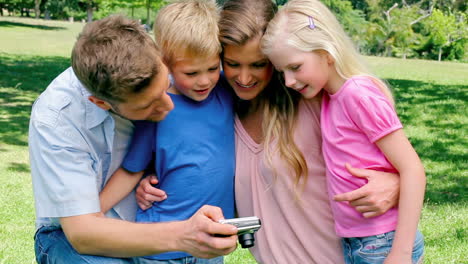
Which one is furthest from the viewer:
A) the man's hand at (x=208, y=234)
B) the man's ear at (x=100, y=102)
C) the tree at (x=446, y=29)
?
the tree at (x=446, y=29)

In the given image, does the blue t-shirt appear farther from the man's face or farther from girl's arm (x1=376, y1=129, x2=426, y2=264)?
girl's arm (x1=376, y1=129, x2=426, y2=264)

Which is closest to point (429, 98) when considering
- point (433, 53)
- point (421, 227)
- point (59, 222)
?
point (421, 227)

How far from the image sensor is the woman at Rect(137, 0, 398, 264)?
8.92 feet

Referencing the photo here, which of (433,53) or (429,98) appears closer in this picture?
(429,98)

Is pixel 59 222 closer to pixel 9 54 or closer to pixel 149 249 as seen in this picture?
pixel 149 249

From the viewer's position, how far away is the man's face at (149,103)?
2.37 meters

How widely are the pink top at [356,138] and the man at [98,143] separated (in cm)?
75

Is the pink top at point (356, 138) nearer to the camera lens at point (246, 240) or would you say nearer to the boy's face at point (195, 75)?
the boy's face at point (195, 75)

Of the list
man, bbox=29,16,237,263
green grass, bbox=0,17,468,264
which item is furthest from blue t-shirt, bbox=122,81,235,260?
green grass, bbox=0,17,468,264

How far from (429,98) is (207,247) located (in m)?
9.70

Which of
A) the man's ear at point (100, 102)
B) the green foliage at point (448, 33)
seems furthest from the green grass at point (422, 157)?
the green foliage at point (448, 33)

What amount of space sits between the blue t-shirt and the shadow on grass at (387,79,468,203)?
3.85m

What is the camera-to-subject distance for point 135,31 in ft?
7.98

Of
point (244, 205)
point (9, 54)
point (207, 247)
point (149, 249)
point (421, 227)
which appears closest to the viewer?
point (207, 247)
